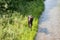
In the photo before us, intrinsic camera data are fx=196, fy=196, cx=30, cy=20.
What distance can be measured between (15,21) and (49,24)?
2.82 metres

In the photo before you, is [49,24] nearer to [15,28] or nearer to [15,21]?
[15,21]

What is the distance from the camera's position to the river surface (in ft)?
34.7

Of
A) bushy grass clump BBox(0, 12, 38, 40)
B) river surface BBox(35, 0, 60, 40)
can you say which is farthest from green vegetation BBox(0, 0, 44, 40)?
river surface BBox(35, 0, 60, 40)

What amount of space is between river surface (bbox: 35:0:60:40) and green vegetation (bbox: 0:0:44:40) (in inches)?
20.5

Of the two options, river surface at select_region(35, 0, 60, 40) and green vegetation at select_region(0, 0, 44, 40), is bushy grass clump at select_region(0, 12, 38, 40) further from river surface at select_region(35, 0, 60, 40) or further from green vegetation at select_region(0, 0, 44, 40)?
river surface at select_region(35, 0, 60, 40)

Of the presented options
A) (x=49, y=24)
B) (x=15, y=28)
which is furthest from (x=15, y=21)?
(x=49, y=24)

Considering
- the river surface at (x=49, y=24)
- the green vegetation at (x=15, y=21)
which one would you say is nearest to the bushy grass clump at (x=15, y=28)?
the green vegetation at (x=15, y=21)

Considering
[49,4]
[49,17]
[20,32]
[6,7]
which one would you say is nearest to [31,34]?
[20,32]

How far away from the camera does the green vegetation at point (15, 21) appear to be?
9023 mm

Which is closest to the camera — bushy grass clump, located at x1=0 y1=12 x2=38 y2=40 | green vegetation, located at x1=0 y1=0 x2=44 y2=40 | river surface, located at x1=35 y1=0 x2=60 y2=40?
bushy grass clump, located at x1=0 y1=12 x2=38 y2=40

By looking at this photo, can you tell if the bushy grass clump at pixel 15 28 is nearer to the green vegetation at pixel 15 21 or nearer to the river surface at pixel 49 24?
the green vegetation at pixel 15 21

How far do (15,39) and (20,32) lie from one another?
84cm

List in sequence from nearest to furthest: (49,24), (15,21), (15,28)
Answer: (15,28)
(15,21)
(49,24)

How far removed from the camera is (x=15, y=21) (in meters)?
10.5
